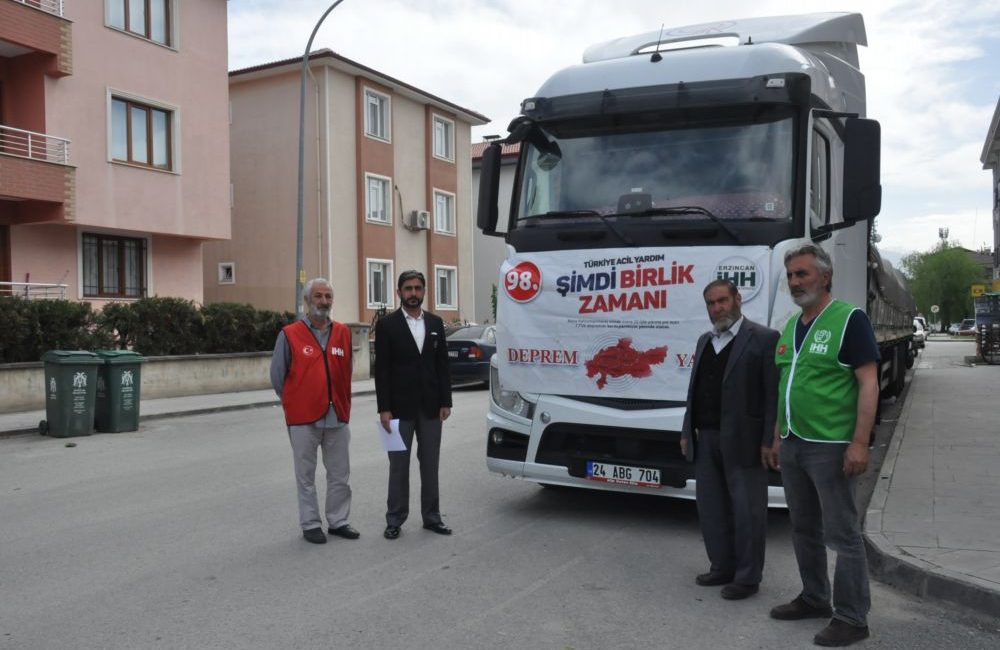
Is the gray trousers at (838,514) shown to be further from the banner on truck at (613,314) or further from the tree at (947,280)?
the tree at (947,280)

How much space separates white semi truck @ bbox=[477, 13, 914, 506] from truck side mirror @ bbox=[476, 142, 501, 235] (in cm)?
2

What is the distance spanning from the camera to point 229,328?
19234mm

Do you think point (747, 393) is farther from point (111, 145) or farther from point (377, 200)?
point (377, 200)

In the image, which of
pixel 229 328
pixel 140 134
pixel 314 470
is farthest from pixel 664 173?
pixel 140 134

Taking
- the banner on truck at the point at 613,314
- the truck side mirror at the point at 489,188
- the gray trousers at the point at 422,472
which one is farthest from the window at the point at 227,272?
the gray trousers at the point at 422,472

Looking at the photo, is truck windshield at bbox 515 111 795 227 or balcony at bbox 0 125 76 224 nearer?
truck windshield at bbox 515 111 795 227

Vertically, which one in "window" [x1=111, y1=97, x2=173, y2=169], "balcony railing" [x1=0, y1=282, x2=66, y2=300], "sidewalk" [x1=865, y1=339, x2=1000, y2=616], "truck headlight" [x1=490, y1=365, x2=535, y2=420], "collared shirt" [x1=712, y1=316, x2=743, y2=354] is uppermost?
"window" [x1=111, y1=97, x2=173, y2=169]

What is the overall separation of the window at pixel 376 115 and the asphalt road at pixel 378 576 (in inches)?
847

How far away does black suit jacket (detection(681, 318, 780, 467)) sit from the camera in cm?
501

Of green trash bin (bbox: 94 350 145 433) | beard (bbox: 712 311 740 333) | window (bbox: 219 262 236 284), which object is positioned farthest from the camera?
window (bbox: 219 262 236 284)

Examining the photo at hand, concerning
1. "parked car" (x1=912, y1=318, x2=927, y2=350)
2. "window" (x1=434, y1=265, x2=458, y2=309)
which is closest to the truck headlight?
"parked car" (x1=912, y1=318, x2=927, y2=350)

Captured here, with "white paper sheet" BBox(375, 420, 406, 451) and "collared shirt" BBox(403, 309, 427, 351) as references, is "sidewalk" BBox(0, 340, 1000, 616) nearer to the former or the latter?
"white paper sheet" BBox(375, 420, 406, 451)

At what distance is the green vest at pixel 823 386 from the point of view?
13.9 feet

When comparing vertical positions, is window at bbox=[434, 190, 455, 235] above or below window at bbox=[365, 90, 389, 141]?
below
